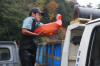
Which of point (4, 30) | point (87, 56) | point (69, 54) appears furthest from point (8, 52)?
point (4, 30)

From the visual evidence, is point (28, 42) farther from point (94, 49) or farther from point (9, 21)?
point (9, 21)

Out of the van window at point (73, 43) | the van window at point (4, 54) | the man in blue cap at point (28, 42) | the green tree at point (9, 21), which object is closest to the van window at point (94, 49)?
the van window at point (73, 43)

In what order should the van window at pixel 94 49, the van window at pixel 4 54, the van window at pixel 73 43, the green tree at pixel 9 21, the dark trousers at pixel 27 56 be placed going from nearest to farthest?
1. the van window at pixel 94 49
2. the van window at pixel 73 43
3. the dark trousers at pixel 27 56
4. the van window at pixel 4 54
5. the green tree at pixel 9 21

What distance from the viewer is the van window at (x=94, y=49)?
2.60 metres

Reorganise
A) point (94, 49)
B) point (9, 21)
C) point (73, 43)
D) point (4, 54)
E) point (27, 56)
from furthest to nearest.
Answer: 1. point (9, 21)
2. point (4, 54)
3. point (27, 56)
4. point (73, 43)
5. point (94, 49)

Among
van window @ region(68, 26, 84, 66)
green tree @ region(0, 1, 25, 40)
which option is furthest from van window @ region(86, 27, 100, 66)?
green tree @ region(0, 1, 25, 40)

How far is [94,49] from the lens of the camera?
2639 millimetres

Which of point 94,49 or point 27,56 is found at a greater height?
point 94,49

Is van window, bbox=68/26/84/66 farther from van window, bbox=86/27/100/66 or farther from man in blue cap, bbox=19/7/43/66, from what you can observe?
man in blue cap, bbox=19/7/43/66

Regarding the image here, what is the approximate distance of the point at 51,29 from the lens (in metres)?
4.29

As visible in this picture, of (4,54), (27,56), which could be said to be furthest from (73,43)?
(4,54)

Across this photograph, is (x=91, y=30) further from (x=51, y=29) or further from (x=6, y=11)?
(x=6, y=11)

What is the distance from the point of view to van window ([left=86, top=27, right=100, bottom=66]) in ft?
8.54

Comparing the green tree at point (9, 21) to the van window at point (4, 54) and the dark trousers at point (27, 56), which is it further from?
the dark trousers at point (27, 56)
